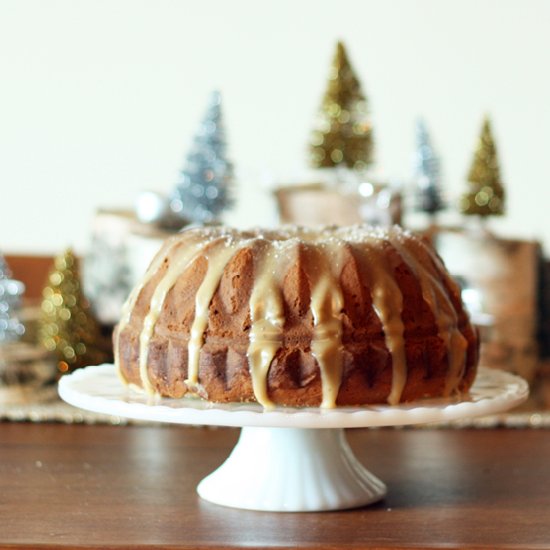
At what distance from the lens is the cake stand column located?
1.06m

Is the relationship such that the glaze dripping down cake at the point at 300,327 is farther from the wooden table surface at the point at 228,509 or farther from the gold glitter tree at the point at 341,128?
the gold glitter tree at the point at 341,128

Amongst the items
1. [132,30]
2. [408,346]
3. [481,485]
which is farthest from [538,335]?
[132,30]

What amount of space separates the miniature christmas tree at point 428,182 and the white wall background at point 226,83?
888mm

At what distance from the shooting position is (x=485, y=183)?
223 cm

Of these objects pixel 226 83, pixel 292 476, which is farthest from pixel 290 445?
pixel 226 83

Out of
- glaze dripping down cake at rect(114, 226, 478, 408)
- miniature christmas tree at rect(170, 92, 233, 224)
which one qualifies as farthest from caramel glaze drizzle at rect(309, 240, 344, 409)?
miniature christmas tree at rect(170, 92, 233, 224)

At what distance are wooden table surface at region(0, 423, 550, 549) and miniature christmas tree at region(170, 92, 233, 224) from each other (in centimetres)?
72

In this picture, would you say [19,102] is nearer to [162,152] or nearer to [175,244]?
[162,152]

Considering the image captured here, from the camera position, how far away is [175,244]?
1.13 m

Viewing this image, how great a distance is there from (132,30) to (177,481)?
2.10m

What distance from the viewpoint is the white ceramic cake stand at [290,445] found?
3.21 feet

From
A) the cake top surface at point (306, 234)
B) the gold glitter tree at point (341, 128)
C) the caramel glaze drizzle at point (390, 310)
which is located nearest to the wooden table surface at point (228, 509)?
the caramel glaze drizzle at point (390, 310)

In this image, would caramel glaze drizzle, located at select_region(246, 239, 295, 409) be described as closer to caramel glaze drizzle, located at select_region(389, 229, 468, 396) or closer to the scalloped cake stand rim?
the scalloped cake stand rim

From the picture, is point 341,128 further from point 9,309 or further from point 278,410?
point 278,410
